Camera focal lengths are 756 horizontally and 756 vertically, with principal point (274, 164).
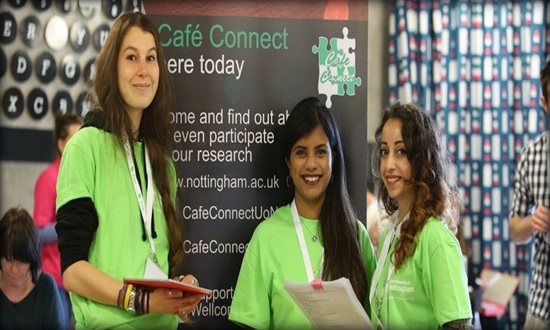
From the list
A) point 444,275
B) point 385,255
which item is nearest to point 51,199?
point 385,255

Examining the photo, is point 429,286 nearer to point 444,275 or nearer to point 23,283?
point 444,275

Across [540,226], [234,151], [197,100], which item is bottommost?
[540,226]

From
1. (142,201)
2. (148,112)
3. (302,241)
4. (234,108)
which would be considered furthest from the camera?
(234,108)

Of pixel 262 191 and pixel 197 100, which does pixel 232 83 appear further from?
pixel 262 191

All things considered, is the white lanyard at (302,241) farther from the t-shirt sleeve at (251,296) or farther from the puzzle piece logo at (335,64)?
the puzzle piece logo at (335,64)

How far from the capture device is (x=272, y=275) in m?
2.55

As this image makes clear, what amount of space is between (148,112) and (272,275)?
68cm

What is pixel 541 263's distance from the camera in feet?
9.95

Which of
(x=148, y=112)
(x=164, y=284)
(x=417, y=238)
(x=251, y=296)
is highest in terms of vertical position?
(x=148, y=112)

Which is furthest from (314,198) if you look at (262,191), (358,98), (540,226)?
(540,226)

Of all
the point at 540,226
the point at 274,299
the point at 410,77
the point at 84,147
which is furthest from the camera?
the point at 410,77

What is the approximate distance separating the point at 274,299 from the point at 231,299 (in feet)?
0.82

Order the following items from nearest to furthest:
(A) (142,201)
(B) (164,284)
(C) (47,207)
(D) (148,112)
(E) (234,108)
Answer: (B) (164,284)
(A) (142,201)
(D) (148,112)
(E) (234,108)
(C) (47,207)

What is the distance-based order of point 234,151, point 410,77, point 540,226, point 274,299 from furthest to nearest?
point 410,77 < point 540,226 < point 234,151 < point 274,299
